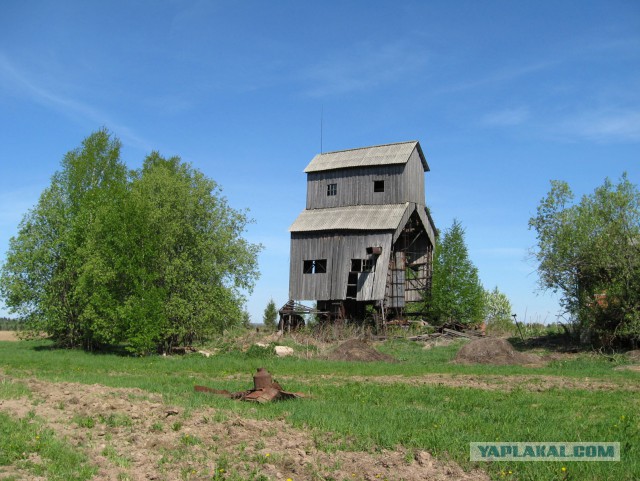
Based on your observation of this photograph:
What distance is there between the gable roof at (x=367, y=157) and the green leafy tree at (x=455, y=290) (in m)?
7.99

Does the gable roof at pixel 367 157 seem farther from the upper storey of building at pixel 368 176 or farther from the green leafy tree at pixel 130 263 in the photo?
the green leafy tree at pixel 130 263

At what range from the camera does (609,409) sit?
12.9 m

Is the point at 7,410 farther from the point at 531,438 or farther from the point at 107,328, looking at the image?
the point at 107,328

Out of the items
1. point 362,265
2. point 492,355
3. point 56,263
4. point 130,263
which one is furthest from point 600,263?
point 56,263

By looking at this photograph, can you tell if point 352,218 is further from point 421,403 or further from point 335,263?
point 421,403

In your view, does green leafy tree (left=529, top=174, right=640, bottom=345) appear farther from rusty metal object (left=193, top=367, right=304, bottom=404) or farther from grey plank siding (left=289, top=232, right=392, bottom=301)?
rusty metal object (left=193, top=367, right=304, bottom=404)

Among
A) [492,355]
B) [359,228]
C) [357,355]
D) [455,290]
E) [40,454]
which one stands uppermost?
[359,228]

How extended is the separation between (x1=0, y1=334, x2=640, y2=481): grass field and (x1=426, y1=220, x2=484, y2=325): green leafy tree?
21378 millimetres

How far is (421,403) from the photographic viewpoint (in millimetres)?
14141

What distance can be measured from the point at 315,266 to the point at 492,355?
20.2 meters

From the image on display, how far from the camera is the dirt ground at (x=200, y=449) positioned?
873cm

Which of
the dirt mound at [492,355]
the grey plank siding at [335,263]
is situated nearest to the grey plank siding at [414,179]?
the grey plank siding at [335,263]

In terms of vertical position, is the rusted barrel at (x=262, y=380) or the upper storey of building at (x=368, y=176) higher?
the upper storey of building at (x=368, y=176)

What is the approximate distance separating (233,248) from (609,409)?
24.7 meters
